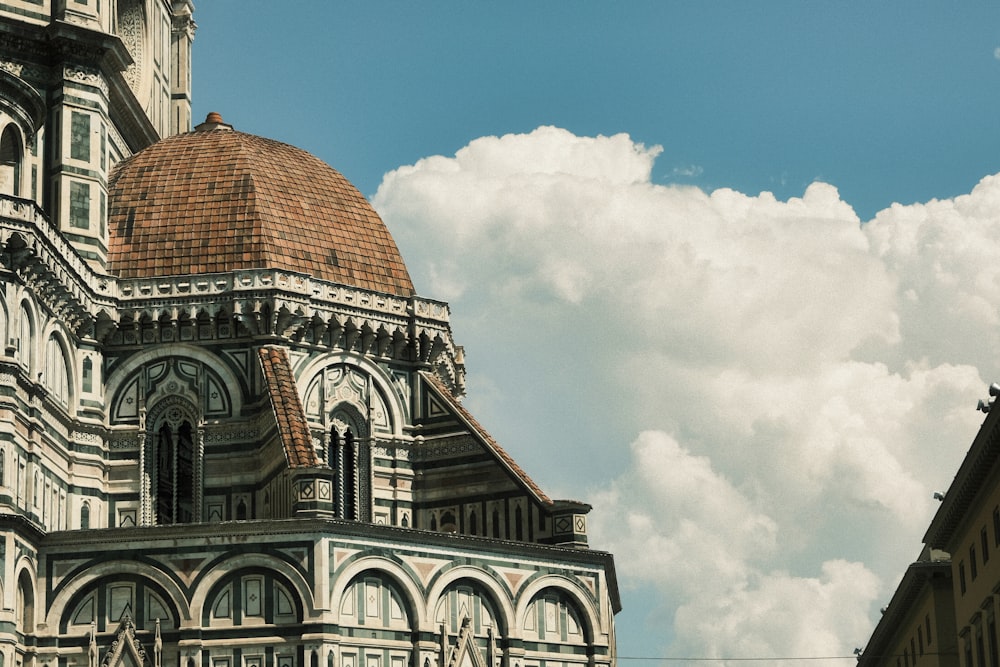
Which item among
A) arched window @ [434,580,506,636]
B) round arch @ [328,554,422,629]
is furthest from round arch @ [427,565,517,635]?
round arch @ [328,554,422,629]

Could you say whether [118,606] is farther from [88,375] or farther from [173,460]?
[88,375]

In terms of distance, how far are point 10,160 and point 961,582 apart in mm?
28020

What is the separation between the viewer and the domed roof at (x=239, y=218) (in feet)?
218

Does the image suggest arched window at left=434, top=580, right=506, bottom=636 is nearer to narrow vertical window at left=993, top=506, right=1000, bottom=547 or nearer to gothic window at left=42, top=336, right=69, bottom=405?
gothic window at left=42, top=336, right=69, bottom=405

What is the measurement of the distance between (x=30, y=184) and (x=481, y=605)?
17258 mm

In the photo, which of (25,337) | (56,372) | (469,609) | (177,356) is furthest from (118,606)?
(177,356)

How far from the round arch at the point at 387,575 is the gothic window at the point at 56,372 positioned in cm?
997

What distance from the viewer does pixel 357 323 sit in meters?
66.4

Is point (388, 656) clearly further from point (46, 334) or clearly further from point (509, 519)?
point (46, 334)

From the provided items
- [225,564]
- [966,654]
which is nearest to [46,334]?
[225,564]

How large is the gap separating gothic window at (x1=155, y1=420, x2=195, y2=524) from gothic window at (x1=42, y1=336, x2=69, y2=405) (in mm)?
3535

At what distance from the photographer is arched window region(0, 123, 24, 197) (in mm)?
59219

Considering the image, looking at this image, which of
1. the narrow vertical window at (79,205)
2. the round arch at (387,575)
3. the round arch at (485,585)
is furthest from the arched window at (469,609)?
the narrow vertical window at (79,205)

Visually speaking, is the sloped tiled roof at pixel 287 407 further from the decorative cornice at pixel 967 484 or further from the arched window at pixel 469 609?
the decorative cornice at pixel 967 484
